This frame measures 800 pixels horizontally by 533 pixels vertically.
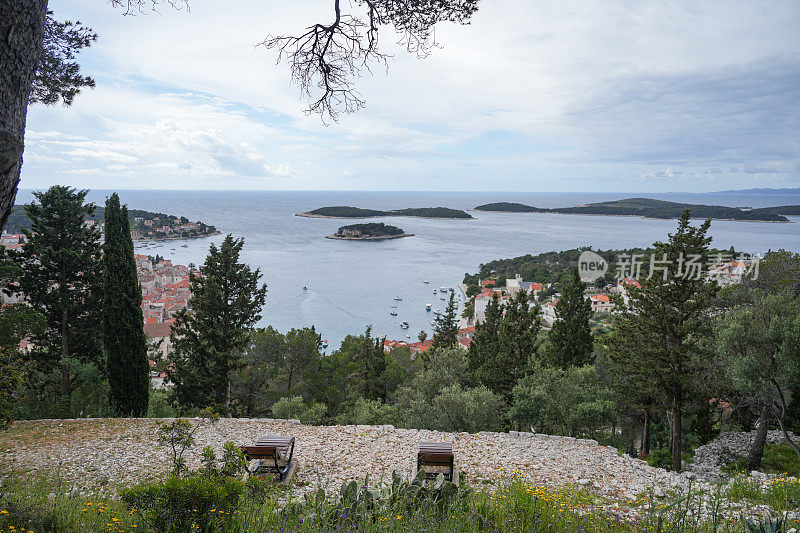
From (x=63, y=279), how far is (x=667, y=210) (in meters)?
130

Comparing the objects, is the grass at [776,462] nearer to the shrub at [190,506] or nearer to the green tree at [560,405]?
the green tree at [560,405]

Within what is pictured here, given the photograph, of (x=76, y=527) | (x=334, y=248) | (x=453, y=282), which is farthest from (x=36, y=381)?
(x=334, y=248)

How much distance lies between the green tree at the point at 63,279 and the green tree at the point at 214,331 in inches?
103

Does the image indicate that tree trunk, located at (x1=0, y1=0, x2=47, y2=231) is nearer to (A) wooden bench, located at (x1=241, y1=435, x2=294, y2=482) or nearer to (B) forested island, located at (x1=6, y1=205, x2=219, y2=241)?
(A) wooden bench, located at (x1=241, y1=435, x2=294, y2=482)

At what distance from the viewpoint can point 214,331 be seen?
11.8 metres

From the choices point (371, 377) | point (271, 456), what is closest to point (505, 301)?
point (371, 377)

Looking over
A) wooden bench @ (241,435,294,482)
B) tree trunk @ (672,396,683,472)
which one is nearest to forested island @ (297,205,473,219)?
tree trunk @ (672,396,683,472)

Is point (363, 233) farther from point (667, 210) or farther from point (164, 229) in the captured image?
point (667, 210)

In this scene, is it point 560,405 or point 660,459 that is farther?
point 660,459

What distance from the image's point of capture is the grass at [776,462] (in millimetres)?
9102

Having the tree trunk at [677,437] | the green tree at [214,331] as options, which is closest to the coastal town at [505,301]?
the green tree at [214,331]

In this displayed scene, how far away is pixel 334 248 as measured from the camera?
84312 mm

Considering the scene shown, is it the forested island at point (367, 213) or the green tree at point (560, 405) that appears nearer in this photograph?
the green tree at point (560, 405)

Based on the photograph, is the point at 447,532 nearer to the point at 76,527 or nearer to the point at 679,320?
the point at 76,527
